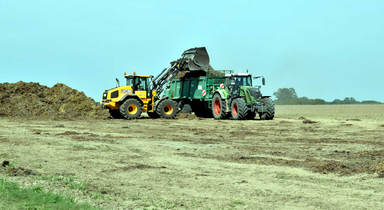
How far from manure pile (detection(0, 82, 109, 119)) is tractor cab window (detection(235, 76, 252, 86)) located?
8465mm

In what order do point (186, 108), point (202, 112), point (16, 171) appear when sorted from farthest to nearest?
point (202, 112)
point (186, 108)
point (16, 171)

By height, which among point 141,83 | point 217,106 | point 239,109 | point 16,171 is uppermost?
point 141,83

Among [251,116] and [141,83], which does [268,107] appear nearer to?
[251,116]

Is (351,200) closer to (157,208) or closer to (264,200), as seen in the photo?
(264,200)

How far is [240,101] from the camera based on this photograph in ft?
85.3

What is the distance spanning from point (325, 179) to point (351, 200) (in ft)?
5.24

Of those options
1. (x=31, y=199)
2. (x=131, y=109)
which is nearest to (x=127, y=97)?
(x=131, y=109)

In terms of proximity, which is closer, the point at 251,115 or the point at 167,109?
the point at 251,115

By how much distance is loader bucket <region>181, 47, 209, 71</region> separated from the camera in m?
28.7

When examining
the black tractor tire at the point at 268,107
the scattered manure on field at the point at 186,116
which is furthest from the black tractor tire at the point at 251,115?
the scattered manure on field at the point at 186,116

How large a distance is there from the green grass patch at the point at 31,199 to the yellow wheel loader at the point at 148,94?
19.9m

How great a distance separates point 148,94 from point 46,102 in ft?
21.6

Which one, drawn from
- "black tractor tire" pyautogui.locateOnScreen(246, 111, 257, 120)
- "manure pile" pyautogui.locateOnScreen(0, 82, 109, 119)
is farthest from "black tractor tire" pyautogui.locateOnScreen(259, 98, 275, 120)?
"manure pile" pyautogui.locateOnScreen(0, 82, 109, 119)

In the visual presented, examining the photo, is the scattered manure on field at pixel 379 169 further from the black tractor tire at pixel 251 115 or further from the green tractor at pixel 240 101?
the black tractor tire at pixel 251 115
